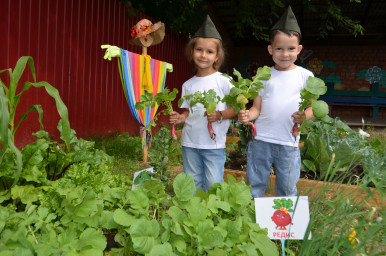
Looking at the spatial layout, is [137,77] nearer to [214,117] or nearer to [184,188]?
[214,117]

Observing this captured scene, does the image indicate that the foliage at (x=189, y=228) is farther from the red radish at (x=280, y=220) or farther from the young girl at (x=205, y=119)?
the young girl at (x=205, y=119)

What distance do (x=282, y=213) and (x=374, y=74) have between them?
11.1 meters

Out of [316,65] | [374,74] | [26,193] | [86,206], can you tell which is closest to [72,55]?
[26,193]

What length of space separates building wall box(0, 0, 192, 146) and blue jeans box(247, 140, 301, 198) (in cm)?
231

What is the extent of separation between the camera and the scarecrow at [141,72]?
2742 mm

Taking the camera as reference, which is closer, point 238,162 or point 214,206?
point 214,206

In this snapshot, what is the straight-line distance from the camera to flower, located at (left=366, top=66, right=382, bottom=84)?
10648 mm

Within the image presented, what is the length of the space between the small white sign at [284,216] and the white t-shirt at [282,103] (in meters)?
0.68

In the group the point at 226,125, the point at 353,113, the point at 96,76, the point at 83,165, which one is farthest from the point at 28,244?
the point at 353,113

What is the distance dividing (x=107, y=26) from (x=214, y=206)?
3830mm

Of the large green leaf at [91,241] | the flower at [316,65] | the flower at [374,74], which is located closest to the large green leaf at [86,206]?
the large green leaf at [91,241]

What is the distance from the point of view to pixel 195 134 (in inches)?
76.8

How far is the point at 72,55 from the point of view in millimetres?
3824

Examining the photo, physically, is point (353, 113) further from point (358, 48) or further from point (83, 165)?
point (83, 165)
